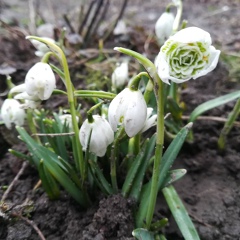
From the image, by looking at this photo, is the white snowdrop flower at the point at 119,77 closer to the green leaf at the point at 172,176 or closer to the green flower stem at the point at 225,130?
the green flower stem at the point at 225,130

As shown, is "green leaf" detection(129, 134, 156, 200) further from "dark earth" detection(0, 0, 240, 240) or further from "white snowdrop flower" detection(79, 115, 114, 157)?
"white snowdrop flower" detection(79, 115, 114, 157)

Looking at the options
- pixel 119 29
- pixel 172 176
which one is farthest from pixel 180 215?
pixel 119 29

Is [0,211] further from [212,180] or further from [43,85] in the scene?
[212,180]

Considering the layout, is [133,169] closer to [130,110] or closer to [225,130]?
[130,110]

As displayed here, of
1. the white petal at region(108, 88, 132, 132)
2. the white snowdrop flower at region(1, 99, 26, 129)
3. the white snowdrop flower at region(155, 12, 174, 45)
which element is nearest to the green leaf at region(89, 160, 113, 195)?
the white petal at region(108, 88, 132, 132)

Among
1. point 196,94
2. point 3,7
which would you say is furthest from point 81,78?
point 3,7

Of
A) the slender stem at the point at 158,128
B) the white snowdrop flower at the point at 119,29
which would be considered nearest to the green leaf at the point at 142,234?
the slender stem at the point at 158,128
